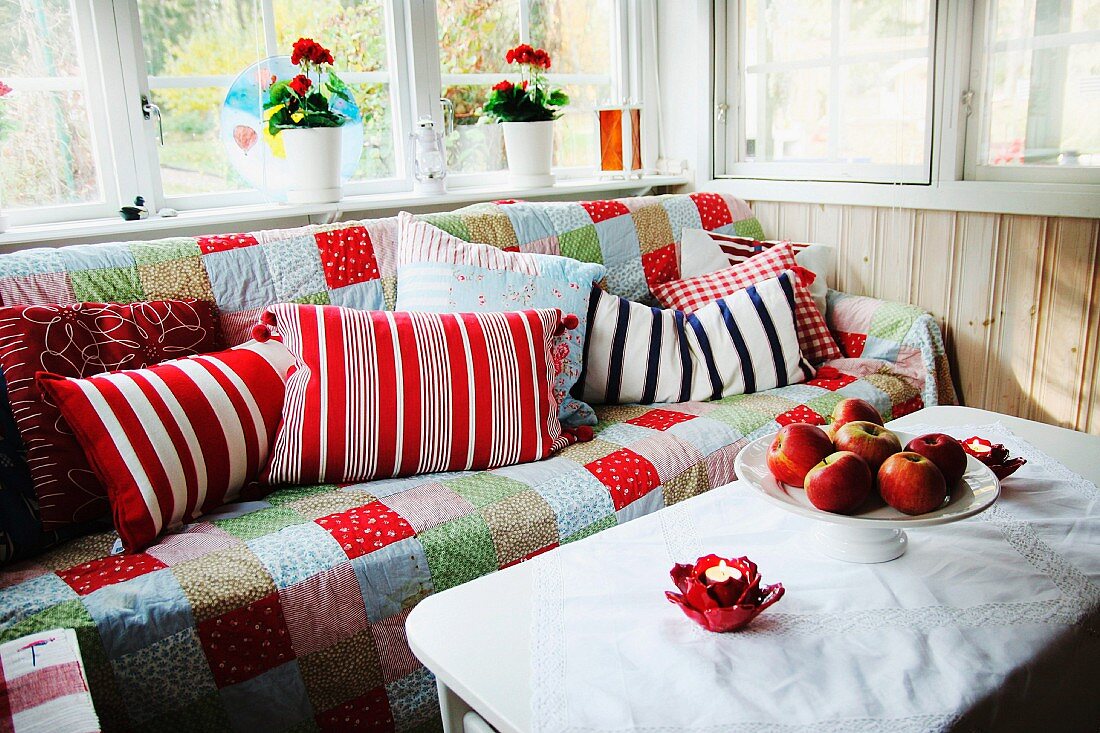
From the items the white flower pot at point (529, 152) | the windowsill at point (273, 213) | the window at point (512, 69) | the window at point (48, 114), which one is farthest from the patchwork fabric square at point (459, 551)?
the window at point (512, 69)

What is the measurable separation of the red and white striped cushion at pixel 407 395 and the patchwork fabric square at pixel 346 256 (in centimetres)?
23

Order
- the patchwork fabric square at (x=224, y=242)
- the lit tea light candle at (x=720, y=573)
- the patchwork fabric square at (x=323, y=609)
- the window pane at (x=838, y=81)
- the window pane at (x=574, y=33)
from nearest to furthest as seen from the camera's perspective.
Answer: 1. the lit tea light candle at (x=720, y=573)
2. the patchwork fabric square at (x=323, y=609)
3. the patchwork fabric square at (x=224, y=242)
4. the window pane at (x=838, y=81)
5. the window pane at (x=574, y=33)

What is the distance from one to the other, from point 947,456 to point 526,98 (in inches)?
73.6

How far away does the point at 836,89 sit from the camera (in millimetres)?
2633

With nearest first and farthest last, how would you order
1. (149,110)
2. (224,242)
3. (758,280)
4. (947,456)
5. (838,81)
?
(947,456), (224,242), (149,110), (758,280), (838,81)

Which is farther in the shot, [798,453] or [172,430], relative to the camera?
[172,430]

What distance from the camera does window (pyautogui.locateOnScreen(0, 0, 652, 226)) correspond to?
209cm

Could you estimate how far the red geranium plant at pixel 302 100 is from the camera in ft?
7.09

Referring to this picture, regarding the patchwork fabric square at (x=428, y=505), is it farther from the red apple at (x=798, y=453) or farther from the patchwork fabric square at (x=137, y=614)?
the red apple at (x=798, y=453)

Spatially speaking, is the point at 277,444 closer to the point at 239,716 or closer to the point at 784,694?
the point at 239,716

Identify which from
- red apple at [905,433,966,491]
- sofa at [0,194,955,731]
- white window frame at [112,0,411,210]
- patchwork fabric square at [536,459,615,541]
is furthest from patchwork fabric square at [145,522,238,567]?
white window frame at [112,0,411,210]

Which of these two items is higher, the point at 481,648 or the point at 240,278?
the point at 240,278

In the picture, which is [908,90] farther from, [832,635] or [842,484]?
[832,635]

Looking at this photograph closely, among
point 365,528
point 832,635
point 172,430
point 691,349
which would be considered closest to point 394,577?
point 365,528
